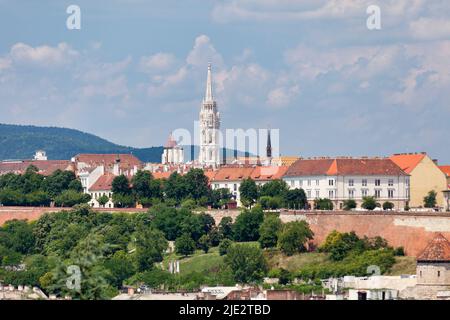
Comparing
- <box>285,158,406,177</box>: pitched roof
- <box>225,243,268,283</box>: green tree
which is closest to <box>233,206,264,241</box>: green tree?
<box>225,243,268,283</box>: green tree

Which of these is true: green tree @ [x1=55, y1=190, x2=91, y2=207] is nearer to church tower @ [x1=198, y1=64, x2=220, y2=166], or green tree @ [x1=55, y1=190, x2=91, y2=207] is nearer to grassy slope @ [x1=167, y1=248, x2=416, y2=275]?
grassy slope @ [x1=167, y1=248, x2=416, y2=275]

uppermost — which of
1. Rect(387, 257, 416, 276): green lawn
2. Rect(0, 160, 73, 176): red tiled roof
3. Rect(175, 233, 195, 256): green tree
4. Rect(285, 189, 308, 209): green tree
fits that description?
Rect(0, 160, 73, 176): red tiled roof

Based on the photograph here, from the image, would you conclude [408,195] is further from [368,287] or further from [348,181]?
[368,287]

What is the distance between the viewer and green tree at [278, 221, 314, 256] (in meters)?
69.2

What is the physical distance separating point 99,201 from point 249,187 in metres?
10.5

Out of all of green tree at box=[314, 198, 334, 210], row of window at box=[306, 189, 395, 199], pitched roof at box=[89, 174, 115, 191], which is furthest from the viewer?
pitched roof at box=[89, 174, 115, 191]

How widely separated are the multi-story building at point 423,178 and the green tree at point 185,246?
45.3ft

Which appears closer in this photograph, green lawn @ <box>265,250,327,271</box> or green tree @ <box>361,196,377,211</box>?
green lawn @ <box>265,250,327,271</box>

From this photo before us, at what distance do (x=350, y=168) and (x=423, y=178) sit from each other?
3.57 metres

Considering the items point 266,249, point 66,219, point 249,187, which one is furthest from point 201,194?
point 266,249

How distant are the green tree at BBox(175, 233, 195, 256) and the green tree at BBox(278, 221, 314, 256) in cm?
438

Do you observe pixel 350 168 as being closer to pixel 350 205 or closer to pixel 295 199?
pixel 295 199

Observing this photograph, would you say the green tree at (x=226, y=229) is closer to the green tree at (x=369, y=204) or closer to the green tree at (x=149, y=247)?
the green tree at (x=149, y=247)

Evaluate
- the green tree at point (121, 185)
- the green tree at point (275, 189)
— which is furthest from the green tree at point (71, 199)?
the green tree at point (275, 189)
